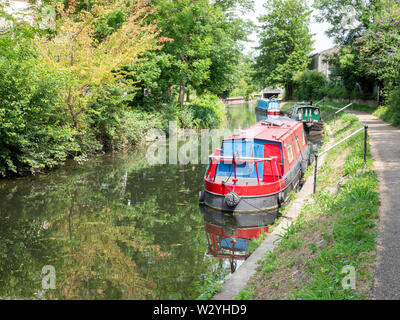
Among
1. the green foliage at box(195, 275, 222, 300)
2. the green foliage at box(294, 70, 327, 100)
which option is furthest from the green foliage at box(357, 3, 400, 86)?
the green foliage at box(294, 70, 327, 100)

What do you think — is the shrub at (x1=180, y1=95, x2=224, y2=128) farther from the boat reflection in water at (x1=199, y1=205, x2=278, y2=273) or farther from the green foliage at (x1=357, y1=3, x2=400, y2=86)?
the boat reflection in water at (x1=199, y1=205, x2=278, y2=273)

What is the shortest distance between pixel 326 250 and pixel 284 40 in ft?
161

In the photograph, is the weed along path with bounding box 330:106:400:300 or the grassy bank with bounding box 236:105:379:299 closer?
the weed along path with bounding box 330:106:400:300

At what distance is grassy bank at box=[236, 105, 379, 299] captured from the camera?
469 centimetres

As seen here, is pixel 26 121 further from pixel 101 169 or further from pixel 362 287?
pixel 362 287

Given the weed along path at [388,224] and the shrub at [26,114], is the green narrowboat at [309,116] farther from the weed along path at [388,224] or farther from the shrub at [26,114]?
the shrub at [26,114]

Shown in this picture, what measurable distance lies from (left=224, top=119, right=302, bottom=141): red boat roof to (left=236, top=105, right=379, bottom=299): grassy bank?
3055 millimetres

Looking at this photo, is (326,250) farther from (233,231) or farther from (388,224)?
(233,231)

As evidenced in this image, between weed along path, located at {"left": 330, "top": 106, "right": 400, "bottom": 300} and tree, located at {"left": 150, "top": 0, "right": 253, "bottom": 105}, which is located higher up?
tree, located at {"left": 150, "top": 0, "right": 253, "bottom": 105}

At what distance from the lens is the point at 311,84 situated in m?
42.4

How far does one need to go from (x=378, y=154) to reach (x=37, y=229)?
10.0 meters

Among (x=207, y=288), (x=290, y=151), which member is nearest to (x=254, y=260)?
(x=207, y=288)

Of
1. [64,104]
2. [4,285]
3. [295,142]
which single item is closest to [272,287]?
[4,285]

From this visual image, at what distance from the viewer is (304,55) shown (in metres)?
50.3
